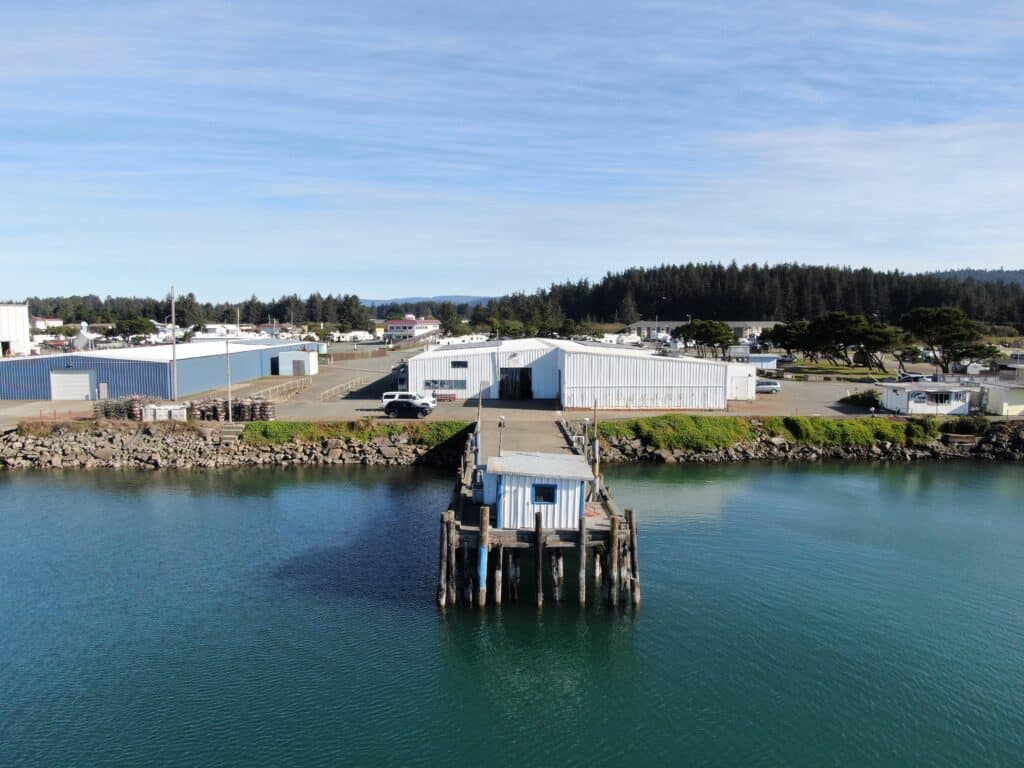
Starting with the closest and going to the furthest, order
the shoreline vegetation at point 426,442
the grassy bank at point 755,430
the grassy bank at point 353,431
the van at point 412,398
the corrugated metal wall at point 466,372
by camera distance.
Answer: the shoreline vegetation at point 426,442 < the grassy bank at point 353,431 < the grassy bank at point 755,430 < the van at point 412,398 < the corrugated metal wall at point 466,372

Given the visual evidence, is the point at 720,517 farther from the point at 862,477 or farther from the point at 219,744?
the point at 219,744

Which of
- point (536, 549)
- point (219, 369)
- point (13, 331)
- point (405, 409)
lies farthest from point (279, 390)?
point (13, 331)

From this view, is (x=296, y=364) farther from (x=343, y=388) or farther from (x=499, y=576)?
(x=499, y=576)

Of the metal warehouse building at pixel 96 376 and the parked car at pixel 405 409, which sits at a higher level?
the metal warehouse building at pixel 96 376

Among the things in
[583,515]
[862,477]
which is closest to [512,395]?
[862,477]

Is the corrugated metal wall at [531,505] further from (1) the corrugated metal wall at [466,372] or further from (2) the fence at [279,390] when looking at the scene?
(2) the fence at [279,390]

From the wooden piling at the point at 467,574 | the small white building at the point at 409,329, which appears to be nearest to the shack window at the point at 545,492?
the wooden piling at the point at 467,574

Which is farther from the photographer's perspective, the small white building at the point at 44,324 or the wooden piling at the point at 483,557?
the small white building at the point at 44,324
